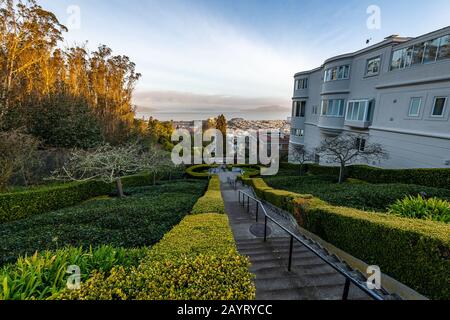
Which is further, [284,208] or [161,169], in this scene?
[161,169]

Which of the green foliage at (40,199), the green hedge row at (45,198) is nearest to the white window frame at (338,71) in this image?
the green hedge row at (45,198)

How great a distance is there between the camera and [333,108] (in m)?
18.5

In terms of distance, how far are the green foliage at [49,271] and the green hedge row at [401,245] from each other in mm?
4869

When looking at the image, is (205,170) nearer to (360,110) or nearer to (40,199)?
(360,110)

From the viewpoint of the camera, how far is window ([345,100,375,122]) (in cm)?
1505

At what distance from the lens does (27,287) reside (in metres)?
2.66

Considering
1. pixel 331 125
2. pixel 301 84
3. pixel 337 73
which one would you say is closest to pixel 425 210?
pixel 331 125

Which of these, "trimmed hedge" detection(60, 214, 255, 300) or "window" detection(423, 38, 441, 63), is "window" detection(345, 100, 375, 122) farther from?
"trimmed hedge" detection(60, 214, 255, 300)

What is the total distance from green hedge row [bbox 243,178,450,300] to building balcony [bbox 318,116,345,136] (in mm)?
15004

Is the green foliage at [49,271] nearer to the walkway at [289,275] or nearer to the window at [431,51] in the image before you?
the walkway at [289,275]

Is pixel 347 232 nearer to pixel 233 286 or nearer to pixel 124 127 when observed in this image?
pixel 233 286

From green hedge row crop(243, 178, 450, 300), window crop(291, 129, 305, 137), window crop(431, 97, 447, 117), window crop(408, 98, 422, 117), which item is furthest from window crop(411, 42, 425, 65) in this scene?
window crop(291, 129, 305, 137)
